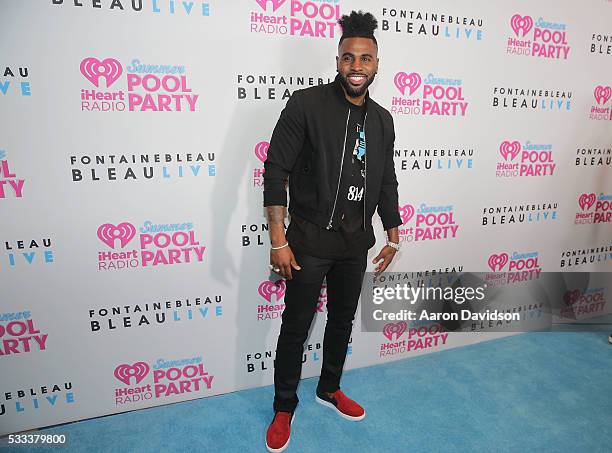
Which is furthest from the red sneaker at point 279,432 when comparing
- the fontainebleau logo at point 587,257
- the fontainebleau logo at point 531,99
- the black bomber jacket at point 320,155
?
the fontainebleau logo at point 587,257

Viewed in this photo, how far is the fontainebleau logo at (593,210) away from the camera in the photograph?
3.10 m

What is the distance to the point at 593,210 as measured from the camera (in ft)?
10.3

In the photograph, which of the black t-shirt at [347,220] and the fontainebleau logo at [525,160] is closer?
the black t-shirt at [347,220]

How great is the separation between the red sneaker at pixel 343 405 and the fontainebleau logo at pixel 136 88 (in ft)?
5.68

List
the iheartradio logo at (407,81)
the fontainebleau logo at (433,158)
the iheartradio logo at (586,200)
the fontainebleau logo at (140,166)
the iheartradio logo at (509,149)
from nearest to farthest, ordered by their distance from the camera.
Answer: the fontainebleau logo at (140,166) < the iheartradio logo at (407,81) < the fontainebleau logo at (433,158) < the iheartradio logo at (509,149) < the iheartradio logo at (586,200)

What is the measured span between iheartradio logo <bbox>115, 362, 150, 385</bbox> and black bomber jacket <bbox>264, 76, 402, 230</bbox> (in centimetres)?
125

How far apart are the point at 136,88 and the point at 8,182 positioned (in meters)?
0.72

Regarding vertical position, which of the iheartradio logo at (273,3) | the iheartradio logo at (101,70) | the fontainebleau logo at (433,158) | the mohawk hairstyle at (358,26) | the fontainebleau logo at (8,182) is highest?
the iheartradio logo at (273,3)

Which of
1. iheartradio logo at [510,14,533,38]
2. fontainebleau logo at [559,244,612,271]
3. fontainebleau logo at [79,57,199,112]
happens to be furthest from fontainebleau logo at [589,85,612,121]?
fontainebleau logo at [79,57,199,112]

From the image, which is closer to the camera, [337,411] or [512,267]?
[337,411]

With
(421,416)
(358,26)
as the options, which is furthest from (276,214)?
(421,416)

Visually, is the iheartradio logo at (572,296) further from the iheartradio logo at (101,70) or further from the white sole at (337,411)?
the iheartradio logo at (101,70)

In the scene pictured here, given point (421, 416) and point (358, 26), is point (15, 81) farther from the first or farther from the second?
point (421, 416)

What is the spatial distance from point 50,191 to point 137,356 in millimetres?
984
